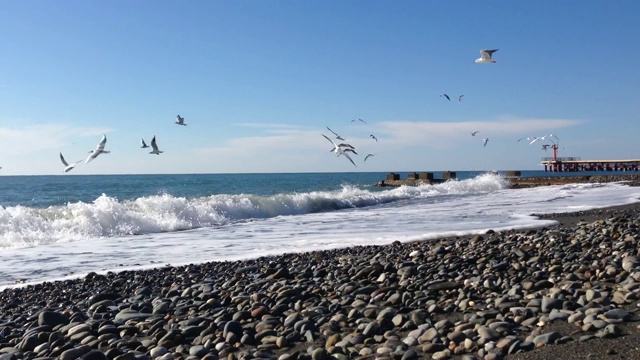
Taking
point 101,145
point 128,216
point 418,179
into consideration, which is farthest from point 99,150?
point 418,179

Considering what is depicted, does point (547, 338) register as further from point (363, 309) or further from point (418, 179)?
point (418, 179)

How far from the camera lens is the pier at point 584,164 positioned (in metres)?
82.8

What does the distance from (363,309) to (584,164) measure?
3445 inches

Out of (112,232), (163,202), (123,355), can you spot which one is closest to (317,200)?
(163,202)

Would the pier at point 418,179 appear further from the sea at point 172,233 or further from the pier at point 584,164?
the pier at point 584,164

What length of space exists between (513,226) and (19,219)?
42.4ft

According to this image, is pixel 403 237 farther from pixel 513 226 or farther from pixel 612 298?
pixel 612 298

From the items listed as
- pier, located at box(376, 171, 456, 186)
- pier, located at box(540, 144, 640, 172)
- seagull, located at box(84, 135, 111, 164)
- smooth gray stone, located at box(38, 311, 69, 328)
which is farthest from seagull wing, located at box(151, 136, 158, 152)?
pier, located at box(540, 144, 640, 172)

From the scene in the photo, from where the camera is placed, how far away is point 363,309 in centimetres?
555

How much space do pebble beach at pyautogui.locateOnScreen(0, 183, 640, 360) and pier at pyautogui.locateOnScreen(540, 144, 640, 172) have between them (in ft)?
Answer: 271

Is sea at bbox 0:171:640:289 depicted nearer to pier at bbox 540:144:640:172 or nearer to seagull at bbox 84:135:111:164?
seagull at bbox 84:135:111:164

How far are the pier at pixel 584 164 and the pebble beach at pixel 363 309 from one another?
8249cm

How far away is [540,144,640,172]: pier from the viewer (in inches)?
3258

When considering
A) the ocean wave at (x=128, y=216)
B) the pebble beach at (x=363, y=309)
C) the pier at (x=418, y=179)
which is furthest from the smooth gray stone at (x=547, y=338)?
the pier at (x=418, y=179)
